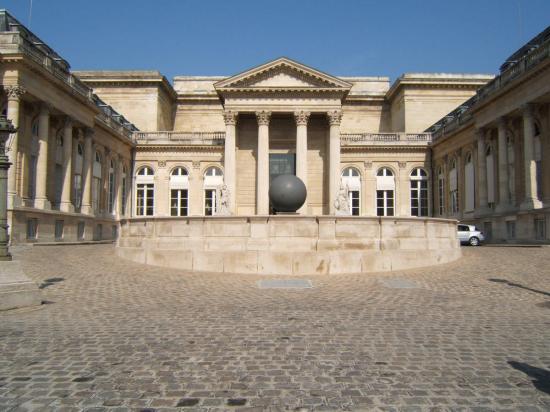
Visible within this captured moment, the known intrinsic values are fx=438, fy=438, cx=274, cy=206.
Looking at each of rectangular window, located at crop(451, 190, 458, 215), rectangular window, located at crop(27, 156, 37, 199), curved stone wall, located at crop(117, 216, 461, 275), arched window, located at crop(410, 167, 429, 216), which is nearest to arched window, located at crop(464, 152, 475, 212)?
rectangular window, located at crop(451, 190, 458, 215)

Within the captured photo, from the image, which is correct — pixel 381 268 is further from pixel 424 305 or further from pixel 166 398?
pixel 166 398

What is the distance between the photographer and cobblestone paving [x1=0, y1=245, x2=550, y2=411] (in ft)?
14.2

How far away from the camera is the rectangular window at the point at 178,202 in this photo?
45000 millimetres

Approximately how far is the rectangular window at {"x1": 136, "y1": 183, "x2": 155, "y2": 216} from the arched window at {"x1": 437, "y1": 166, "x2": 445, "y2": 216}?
28902 millimetres

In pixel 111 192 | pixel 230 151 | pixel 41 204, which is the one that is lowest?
pixel 41 204

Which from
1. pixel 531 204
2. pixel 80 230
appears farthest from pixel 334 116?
pixel 80 230

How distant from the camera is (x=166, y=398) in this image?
14.1 ft

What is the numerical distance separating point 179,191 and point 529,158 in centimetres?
3115

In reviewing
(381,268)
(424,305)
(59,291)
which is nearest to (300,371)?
(424,305)

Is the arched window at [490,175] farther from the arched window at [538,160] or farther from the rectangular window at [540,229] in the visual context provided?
the rectangular window at [540,229]

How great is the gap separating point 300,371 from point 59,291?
8.06 m

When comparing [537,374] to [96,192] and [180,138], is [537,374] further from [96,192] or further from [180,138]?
[180,138]

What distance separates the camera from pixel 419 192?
148ft

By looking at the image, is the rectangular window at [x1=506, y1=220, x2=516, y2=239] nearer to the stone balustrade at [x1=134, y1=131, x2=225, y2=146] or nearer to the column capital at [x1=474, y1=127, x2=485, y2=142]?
the column capital at [x1=474, y1=127, x2=485, y2=142]
